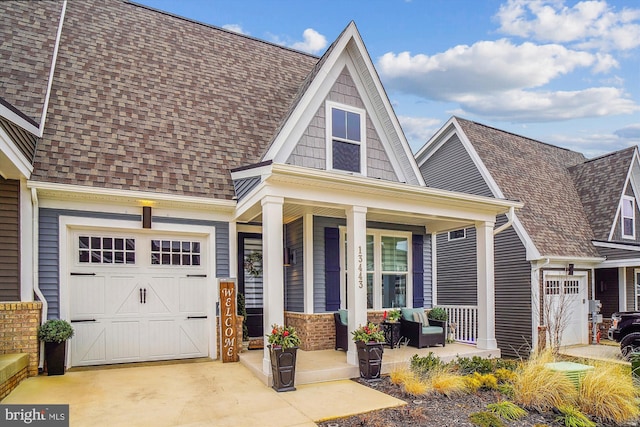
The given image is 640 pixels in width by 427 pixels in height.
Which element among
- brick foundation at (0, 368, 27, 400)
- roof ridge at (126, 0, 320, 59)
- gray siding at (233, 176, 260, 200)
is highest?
roof ridge at (126, 0, 320, 59)

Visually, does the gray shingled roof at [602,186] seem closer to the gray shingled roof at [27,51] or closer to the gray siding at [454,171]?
the gray siding at [454,171]

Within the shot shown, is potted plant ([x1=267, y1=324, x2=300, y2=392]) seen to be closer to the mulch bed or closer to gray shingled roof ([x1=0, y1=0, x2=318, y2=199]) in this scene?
the mulch bed

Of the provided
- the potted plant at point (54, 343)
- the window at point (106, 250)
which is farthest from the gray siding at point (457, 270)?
the potted plant at point (54, 343)

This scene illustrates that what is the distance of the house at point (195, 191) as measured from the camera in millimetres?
7145

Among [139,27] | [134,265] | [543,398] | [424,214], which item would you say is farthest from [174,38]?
[543,398]

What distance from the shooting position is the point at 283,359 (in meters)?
6.18

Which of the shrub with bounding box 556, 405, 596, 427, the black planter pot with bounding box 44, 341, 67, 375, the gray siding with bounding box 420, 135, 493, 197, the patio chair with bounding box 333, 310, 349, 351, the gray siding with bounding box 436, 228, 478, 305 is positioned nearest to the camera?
the shrub with bounding box 556, 405, 596, 427

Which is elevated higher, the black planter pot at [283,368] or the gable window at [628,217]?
the gable window at [628,217]

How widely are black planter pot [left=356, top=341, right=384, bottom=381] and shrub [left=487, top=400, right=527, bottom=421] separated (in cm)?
180

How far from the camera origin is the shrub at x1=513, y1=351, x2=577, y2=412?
19.0 ft

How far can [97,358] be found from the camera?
748cm

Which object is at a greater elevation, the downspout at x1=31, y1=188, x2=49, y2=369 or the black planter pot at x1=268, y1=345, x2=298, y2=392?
the downspout at x1=31, y1=188, x2=49, y2=369

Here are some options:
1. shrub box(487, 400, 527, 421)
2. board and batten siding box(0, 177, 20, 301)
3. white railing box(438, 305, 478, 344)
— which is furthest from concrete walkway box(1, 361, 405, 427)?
white railing box(438, 305, 478, 344)

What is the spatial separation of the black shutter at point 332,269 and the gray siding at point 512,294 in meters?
6.31
